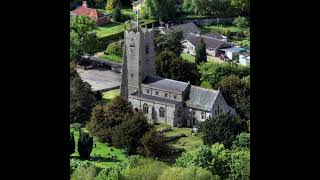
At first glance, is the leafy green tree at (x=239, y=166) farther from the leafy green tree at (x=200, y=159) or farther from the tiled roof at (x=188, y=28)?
the tiled roof at (x=188, y=28)

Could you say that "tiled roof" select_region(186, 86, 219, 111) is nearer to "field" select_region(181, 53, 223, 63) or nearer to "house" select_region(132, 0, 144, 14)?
"field" select_region(181, 53, 223, 63)

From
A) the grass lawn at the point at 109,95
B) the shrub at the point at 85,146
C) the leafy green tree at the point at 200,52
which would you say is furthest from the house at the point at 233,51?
the shrub at the point at 85,146

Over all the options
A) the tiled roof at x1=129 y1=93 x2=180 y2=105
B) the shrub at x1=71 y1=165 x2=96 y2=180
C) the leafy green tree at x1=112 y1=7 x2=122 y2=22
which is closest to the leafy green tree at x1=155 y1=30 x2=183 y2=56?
the leafy green tree at x1=112 y1=7 x2=122 y2=22

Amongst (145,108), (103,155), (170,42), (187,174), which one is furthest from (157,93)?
(187,174)

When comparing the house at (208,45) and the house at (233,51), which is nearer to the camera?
the house at (233,51)

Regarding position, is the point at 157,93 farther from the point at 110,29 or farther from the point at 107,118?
the point at 110,29
